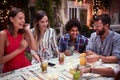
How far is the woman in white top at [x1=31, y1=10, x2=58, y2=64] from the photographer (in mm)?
3352

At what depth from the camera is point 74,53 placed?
346cm

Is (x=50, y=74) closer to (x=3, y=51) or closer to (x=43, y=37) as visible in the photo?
(x=3, y=51)

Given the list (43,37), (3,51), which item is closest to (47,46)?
(43,37)

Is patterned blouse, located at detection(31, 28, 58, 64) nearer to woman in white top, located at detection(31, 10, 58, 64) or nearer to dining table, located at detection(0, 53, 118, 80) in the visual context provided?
woman in white top, located at detection(31, 10, 58, 64)

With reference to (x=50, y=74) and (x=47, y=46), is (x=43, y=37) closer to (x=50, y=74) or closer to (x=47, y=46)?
(x=47, y=46)

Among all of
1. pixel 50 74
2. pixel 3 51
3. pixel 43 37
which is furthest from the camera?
pixel 43 37

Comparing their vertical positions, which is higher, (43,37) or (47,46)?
(43,37)

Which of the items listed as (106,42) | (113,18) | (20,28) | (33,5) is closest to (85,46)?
(106,42)

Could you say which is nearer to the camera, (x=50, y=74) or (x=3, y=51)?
(x=50, y=74)

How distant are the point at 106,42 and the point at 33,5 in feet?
18.9

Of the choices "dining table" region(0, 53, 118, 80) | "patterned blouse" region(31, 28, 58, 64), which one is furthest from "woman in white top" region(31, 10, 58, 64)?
"dining table" region(0, 53, 118, 80)

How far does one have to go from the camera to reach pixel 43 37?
11.1ft

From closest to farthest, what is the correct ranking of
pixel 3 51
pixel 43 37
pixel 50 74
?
1. pixel 50 74
2. pixel 3 51
3. pixel 43 37

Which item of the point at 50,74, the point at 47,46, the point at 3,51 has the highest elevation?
the point at 3,51
